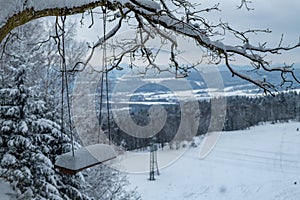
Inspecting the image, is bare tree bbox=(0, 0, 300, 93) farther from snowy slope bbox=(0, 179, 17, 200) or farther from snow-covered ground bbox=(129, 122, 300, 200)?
snow-covered ground bbox=(129, 122, 300, 200)

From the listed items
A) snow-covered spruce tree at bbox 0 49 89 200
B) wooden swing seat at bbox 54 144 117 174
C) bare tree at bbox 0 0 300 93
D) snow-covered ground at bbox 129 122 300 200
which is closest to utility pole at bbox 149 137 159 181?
snow-covered ground at bbox 129 122 300 200

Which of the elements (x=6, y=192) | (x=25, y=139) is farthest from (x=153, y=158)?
(x=6, y=192)

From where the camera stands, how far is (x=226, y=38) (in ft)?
5.78

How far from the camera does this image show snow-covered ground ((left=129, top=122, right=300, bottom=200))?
35.1ft

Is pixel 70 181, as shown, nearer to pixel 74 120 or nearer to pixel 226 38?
pixel 74 120

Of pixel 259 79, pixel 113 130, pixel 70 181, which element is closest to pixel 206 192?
pixel 113 130

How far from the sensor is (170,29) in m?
1.56

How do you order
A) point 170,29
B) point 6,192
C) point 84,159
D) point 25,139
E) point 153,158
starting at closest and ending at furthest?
1. point 84,159
2. point 170,29
3. point 6,192
4. point 25,139
5. point 153,158

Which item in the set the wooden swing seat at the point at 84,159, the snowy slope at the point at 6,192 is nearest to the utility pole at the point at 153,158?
the snowy slope at the point at 6,192

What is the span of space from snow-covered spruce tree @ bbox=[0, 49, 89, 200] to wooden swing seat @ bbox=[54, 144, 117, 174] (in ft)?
6.58

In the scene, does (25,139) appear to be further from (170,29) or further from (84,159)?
(170,29)

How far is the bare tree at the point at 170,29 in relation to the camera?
4.03ft

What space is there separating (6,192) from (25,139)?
1.71 ft

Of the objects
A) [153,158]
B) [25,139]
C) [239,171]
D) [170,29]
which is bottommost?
[239,171]
